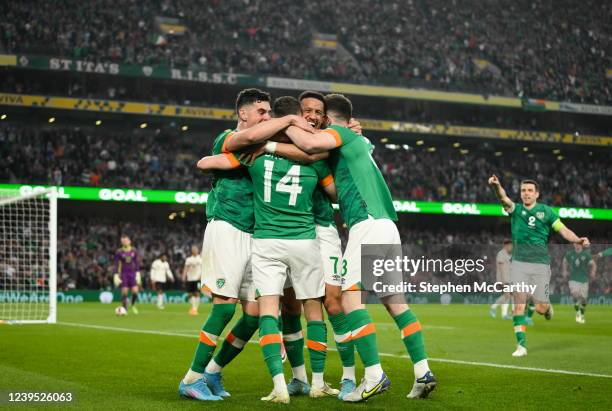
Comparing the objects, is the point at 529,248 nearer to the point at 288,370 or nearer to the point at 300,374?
the point at 288,370

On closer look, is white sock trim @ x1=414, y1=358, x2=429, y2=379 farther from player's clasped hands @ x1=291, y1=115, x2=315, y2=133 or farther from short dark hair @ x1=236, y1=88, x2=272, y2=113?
short dark hair @ x1=236, y1=88, x2=272, y2=113

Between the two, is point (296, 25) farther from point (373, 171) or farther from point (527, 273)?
point (373, 171)

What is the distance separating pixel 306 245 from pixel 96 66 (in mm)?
35208

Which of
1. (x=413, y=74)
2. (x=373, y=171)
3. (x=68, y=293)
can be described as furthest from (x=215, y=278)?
(x=413, y=74)

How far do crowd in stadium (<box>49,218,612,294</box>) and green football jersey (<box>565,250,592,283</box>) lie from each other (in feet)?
28.7

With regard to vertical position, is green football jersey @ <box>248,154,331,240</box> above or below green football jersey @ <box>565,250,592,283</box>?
above

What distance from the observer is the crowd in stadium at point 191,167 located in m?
39.6

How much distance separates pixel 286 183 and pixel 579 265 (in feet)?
52.5

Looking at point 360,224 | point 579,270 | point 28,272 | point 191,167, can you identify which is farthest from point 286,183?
point 191,167

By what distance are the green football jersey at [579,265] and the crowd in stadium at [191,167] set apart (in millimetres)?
23118

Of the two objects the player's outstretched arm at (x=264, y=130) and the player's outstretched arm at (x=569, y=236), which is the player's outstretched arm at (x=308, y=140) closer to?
the player's outstretched arm at (x=264, y=130)

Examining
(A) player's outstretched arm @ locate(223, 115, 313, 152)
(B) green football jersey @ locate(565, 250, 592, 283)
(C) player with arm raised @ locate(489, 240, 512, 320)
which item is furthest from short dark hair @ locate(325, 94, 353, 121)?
(C) player with arm raised @ locate(489, 240, 512, 320)

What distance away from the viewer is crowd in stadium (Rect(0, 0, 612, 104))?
138ft

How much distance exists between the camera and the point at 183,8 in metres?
46.9
